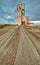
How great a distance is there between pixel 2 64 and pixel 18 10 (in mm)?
124611

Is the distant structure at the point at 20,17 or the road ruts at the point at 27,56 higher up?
the road ruts at the point at 27,56

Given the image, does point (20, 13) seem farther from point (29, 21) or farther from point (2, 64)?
point (2, 64)

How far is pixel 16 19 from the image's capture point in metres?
120

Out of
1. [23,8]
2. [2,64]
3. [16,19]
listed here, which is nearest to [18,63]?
[2,64]

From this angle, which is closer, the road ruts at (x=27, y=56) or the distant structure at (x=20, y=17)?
the road ruts at (x=27, y=56)

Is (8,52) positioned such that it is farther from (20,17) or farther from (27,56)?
(20,17)

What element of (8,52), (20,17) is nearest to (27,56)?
(8,52)

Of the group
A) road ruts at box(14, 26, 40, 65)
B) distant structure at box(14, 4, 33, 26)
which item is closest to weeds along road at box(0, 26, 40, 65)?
road ruts at box(14, 26, 40, 65)

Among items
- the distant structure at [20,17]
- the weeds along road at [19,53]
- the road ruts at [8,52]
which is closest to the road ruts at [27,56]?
the weeds along road at [19,53]

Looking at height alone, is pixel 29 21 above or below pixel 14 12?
below

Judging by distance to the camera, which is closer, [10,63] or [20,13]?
[10,63]

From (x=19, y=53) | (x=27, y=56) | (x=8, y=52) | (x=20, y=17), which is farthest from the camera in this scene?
(x=20, y=17)

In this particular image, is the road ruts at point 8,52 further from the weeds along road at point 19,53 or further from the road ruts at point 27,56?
the road ruts at point 27,56

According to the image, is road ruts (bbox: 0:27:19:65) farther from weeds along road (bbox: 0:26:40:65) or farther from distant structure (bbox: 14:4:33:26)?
distant structure (bbox: 14:4:33:26)
